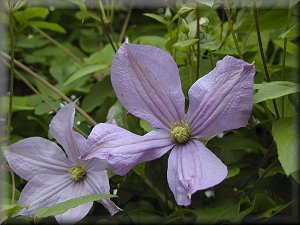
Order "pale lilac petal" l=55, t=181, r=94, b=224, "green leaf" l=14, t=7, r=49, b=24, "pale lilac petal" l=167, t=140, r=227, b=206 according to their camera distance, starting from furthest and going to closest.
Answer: "green leaf" l=14, t=7, r=49, b=24, "pale lilac petal" l=55, t=181, r=94, b=224, "pale lilac petal" l=167, t=140, r=227, b=206

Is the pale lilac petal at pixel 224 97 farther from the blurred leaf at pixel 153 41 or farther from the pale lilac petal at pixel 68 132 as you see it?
the blurred leaf at pixel 153 41

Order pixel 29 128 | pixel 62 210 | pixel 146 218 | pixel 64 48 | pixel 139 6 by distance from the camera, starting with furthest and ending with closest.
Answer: pixel 139 6, pixel 64 48, pixel 29 128, pixel 146 218, pixel 62 210

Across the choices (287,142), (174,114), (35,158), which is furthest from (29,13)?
(287,142)

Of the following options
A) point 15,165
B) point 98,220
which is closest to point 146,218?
point 98,220

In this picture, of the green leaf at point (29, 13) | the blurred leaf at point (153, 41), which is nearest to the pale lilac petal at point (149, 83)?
the blurred leaf at point (153, 41)

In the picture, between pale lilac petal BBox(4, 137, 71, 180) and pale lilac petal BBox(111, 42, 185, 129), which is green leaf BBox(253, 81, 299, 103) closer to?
pale lilac petal BBox(111, 42, 185, 129)

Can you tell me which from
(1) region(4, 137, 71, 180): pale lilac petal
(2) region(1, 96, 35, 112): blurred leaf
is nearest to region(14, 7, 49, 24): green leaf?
(2) region(1, 96, 35, 112): blurred leaf

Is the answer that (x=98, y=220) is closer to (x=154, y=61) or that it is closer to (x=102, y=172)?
(x=102, y=172)
